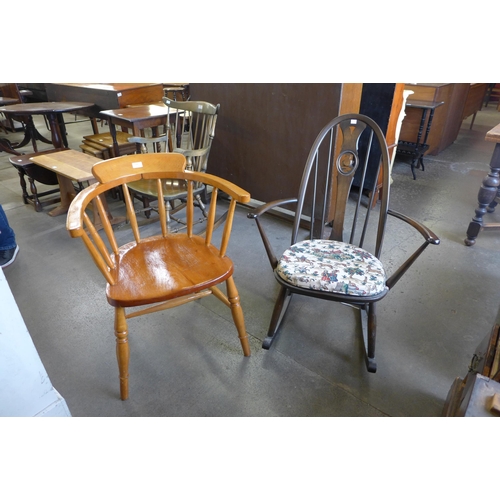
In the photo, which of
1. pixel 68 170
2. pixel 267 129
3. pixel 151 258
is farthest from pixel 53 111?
pixel 151 258

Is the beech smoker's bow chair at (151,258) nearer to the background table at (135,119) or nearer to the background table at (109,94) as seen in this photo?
the background table at (135,119)

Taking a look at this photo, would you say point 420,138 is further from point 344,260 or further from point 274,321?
point 274,321

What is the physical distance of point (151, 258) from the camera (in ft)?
→ 4.61

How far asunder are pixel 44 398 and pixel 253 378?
758 mm

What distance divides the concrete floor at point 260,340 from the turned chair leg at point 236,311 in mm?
77

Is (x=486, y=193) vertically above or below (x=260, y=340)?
above

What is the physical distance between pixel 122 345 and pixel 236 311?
458 millimetres

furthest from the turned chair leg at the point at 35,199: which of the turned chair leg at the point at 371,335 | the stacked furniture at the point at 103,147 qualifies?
the turned chair leg at the point at 371,335

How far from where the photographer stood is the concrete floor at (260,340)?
4.48 feet

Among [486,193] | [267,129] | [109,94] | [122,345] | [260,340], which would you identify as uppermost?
[109,94]

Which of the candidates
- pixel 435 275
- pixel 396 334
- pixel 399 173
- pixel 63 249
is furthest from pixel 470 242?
pixel 63 249

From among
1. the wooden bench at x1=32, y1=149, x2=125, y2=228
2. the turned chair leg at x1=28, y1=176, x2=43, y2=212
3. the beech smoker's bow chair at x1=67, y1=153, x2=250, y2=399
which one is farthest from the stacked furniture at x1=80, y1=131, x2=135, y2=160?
the beech smoker's bow chair at x1=67, y1=153, x2=250, y2=399

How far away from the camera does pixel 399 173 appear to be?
3.78 metres

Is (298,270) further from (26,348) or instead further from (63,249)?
(63,249)
